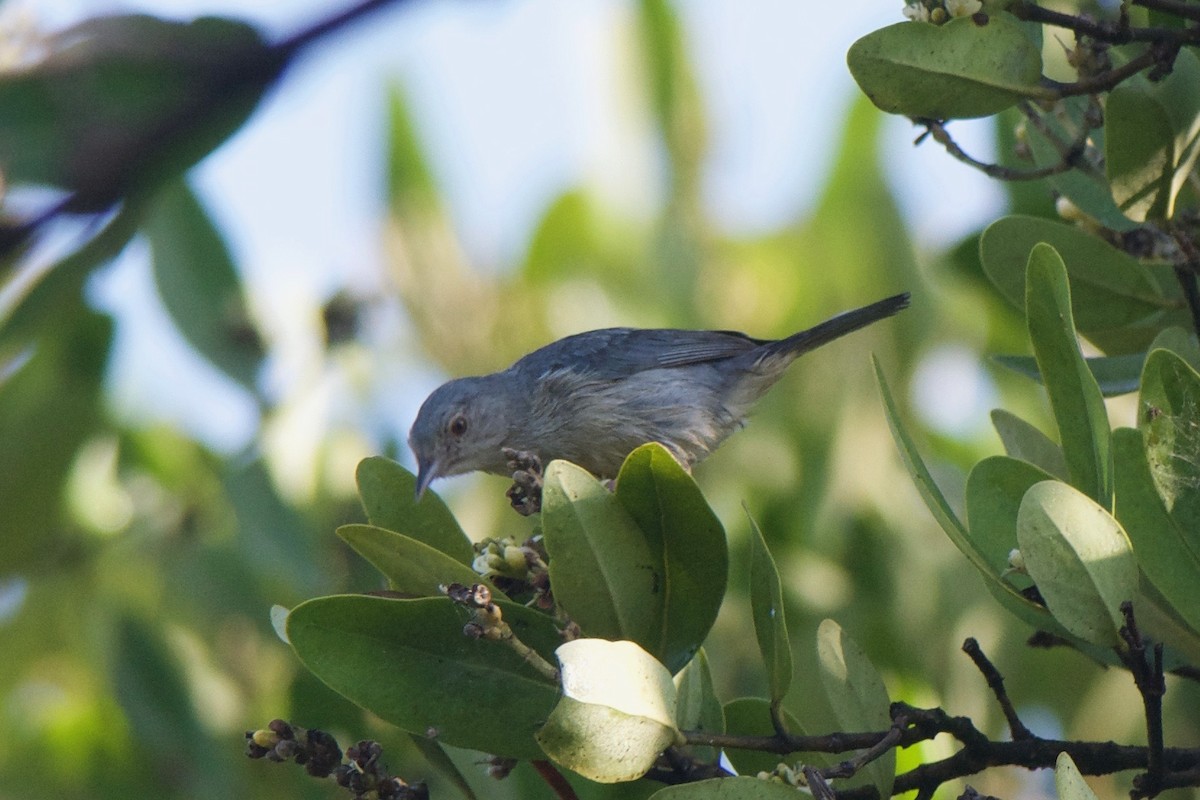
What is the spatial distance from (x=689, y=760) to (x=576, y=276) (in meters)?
3.75

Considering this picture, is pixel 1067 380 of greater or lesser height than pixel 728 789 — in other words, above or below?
above

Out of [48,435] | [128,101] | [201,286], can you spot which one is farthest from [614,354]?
[128,101]

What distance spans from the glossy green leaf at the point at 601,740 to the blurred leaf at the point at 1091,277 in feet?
4.41

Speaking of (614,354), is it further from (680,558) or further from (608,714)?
(608,714)

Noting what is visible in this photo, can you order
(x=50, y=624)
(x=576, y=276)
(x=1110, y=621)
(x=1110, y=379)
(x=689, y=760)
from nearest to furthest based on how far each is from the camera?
(x=1110, y=621)
(x=689, y=760)
(x=1110, y=379)
(x=50, y=624)
(x=576, y=276)

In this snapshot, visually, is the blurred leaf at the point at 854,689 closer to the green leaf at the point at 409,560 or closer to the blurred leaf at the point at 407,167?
the green leaf at the point at 409,560

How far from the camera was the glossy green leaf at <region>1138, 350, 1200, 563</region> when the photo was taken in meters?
2.38

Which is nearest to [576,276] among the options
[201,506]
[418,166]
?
[418,166]

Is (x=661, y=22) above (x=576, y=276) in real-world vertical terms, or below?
above

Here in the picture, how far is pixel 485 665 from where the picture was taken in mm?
2564

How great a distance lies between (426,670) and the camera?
2551mm

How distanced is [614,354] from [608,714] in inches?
141

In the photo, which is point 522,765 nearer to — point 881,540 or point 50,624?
point 881,540

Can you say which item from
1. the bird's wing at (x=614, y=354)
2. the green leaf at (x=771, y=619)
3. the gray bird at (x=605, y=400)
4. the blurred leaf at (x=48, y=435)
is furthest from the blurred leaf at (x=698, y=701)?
the bird's wing at (x=614, y=354)
